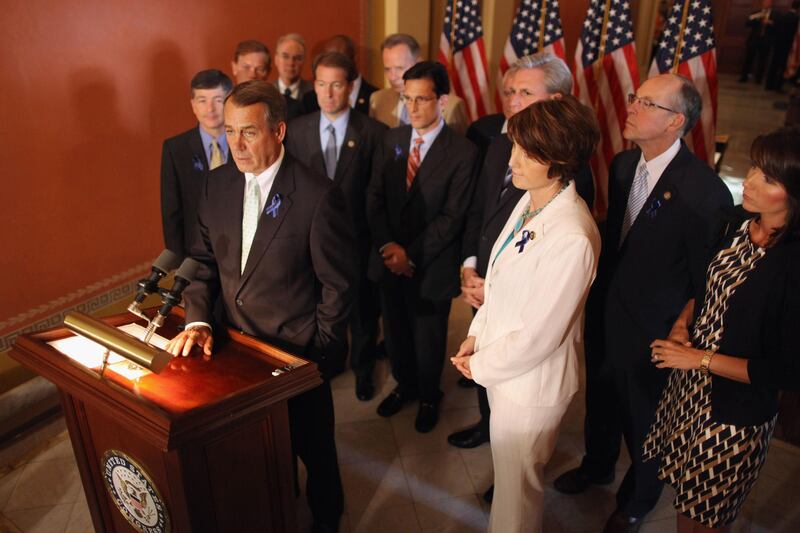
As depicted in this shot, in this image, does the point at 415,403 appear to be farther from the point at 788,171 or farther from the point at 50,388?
the point at 788,171

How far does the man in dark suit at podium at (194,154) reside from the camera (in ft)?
10.6

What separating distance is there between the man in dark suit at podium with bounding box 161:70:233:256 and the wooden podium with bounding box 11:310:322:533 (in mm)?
1341

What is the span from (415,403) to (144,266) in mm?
2008

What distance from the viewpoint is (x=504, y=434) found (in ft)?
6.96

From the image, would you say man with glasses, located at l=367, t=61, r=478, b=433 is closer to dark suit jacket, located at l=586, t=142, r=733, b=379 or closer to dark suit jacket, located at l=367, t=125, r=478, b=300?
dark suit jacket, located at l=367, t=125, r=478, b=300

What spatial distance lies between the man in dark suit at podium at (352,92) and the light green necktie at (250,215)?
1.72 meters

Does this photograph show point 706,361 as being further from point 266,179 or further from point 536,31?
point 536,31

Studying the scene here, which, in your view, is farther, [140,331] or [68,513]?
[68,513]

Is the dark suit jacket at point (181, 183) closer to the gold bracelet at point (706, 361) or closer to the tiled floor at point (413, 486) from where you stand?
the tiled floor at point (413, 486)

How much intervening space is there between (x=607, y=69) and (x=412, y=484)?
3.38 meters

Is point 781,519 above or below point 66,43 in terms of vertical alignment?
below

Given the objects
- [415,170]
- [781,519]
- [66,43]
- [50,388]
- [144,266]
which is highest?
[66,43]

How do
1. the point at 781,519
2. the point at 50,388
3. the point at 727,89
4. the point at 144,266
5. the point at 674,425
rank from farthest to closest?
the point at 727,89 < the point at 144,266 < the point at 50,388 < the point at 781,519 < the point at 674,425

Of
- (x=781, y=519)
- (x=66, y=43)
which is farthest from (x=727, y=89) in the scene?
(x=66, y=43)
